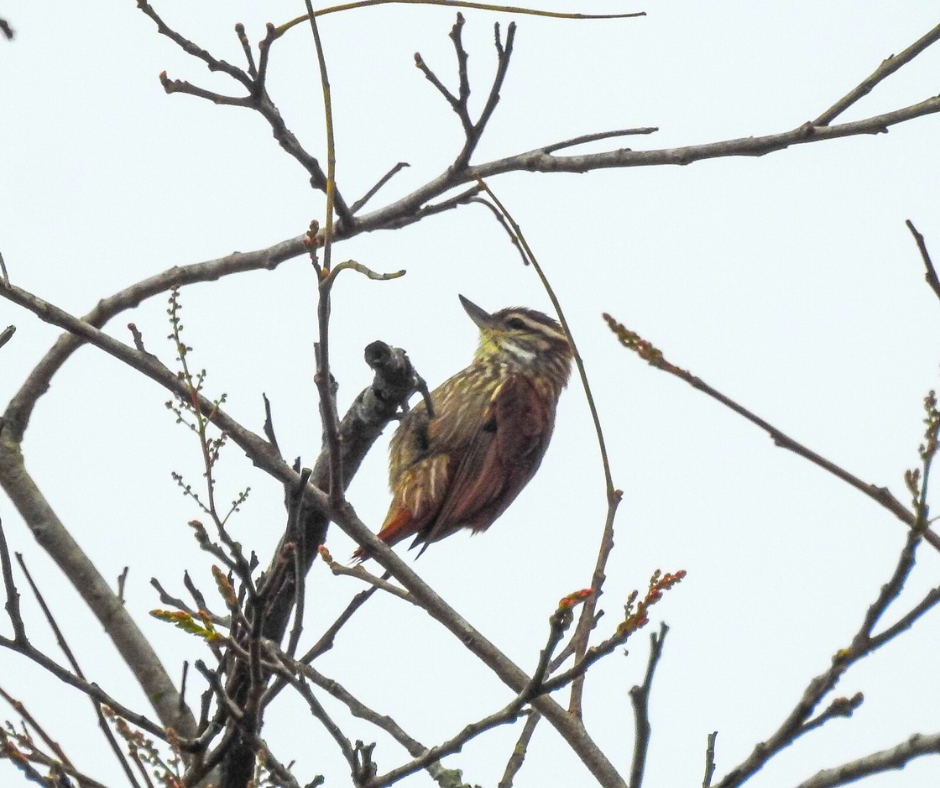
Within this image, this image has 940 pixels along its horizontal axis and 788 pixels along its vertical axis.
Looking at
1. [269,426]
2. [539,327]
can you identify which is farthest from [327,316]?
[539,327]

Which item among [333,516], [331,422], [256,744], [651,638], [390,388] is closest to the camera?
[651,638]

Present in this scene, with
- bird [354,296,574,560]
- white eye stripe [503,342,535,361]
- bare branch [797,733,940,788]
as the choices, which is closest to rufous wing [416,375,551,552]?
bird [354,296,574,560]

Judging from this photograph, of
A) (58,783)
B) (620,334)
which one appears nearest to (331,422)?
(58,783)

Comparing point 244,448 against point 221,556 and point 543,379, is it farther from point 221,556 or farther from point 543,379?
point 543,379

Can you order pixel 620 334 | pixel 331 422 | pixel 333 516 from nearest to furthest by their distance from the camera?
pixel 620 334 → pixel 331 422 → pixel 333 516

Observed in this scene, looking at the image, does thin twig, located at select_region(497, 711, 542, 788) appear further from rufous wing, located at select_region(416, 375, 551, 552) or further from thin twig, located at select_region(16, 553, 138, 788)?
rufous wing, located at select_region(416, 375, 551, 552)

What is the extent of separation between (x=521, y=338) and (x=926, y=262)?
5.58 m

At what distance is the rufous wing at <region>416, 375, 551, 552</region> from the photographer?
6371mm

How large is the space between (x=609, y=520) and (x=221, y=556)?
0.95 meters

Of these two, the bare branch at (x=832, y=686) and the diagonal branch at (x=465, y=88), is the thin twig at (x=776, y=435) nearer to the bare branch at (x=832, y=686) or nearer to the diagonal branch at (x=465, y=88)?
the bare branch at (x=832, y=686)

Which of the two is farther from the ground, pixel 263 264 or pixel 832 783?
pixel 263 264

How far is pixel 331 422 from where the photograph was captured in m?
3.14

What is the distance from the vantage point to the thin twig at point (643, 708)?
2186 mm

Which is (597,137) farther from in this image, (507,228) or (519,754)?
(519,754)
